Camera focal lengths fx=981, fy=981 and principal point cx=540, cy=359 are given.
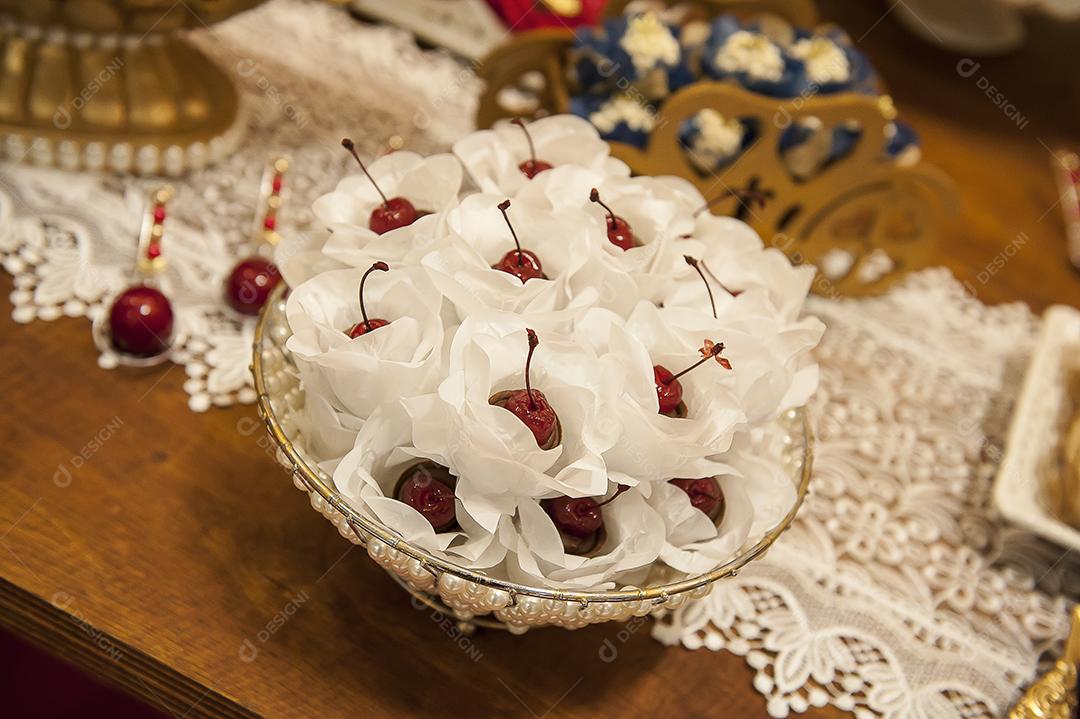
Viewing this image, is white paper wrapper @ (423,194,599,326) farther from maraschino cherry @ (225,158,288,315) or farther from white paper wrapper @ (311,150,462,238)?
maraschino cherry @ (225,158,288,315)

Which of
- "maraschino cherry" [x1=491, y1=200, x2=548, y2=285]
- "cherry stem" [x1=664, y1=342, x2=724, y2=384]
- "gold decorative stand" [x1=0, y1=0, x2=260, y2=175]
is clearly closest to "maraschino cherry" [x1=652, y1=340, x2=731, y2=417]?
"cherry stem" [x1=664, y1=342, x2=724, y2=384]

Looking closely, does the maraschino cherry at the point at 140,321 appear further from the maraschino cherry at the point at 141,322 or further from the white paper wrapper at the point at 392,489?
the white paper wrapper at the point at 392,489

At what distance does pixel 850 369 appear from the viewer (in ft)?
3.37

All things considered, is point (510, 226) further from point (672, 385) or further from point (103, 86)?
point (103, 86)

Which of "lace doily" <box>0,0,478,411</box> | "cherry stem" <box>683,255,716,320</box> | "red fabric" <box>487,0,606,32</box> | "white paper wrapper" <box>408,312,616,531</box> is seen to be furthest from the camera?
"red fabric" <box>487,0,606,32</box>

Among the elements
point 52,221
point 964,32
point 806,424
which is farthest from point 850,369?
point 964,32

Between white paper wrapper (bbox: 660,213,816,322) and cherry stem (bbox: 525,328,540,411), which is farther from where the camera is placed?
white paper wrapper (bbox: 660,213,816,322)

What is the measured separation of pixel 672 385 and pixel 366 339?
19cm

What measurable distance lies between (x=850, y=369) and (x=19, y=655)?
872 millimetres

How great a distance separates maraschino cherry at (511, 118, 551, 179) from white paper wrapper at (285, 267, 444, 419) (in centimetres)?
16

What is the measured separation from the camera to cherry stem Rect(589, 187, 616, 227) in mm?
646

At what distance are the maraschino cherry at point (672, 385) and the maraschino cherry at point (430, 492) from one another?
0.14 meters

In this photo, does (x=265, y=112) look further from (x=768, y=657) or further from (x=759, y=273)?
(x=768, y=657)

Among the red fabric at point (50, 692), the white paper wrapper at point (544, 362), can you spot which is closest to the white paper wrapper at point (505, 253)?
the white paper wrapper at point (544, 362)
